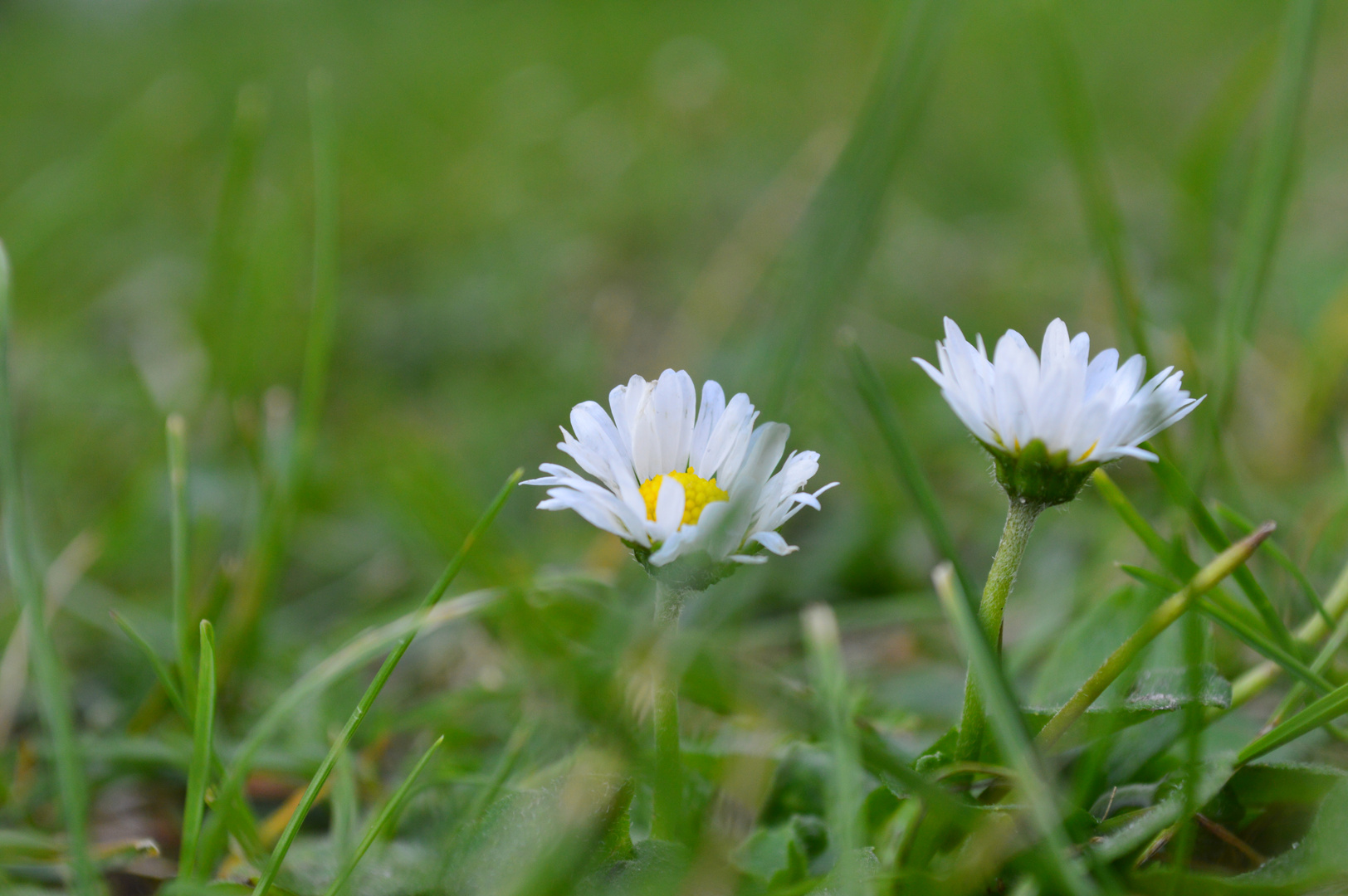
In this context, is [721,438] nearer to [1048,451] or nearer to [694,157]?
[1048,451]

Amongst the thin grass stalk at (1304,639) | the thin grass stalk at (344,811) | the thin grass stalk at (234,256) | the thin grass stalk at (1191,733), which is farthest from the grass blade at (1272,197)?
the thin grass stalk at (234,256)

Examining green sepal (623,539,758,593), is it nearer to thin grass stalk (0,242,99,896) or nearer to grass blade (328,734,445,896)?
grass blade (328,734,445,896)

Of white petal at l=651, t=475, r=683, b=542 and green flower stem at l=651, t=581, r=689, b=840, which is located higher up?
white petal at l=651, t=475, r=683, b=542

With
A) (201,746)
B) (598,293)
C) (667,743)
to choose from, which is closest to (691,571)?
(667,743)

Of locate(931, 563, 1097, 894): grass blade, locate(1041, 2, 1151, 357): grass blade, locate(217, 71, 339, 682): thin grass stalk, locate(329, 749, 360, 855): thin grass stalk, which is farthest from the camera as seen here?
locate(217, 71, 339, 682): thin grass stalk

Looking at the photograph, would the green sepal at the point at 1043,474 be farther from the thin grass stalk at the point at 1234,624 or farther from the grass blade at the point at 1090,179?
the grass blade at the point at 1090,179

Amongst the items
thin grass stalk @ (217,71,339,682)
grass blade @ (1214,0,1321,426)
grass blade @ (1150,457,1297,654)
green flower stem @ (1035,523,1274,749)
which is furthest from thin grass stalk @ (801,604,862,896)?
thin grass stalk @ (217,71,339,682)

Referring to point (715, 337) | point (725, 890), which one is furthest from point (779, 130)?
point (725, 890)
